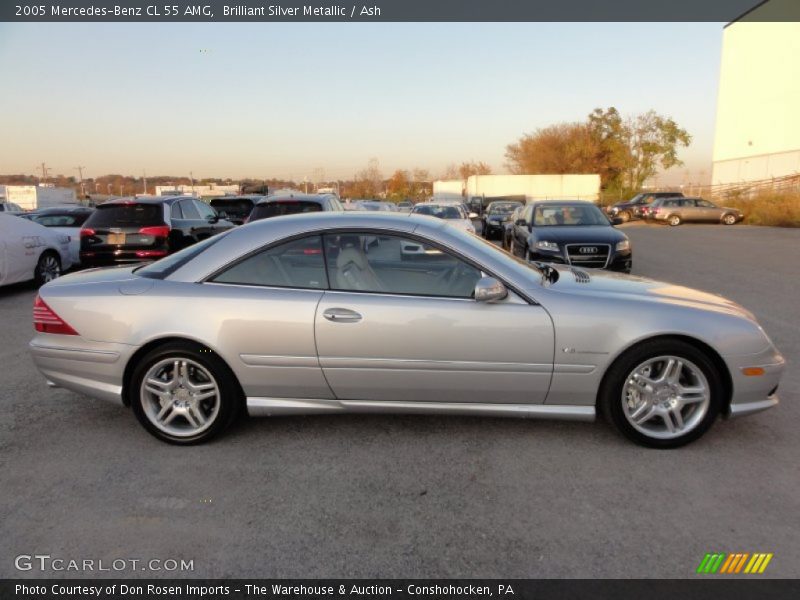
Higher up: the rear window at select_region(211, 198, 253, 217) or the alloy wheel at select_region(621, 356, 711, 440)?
the rear window at select_region(211, 198, 253, 217)

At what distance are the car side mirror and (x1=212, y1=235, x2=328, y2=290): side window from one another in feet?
3.24

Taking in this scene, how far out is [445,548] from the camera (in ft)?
8.02

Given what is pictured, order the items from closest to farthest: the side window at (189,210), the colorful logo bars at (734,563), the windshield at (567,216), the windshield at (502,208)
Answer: the colorful logo bars at (734,563) < the side window at (189,210) < the windshield at (567,216) < the windshield at (502,208)

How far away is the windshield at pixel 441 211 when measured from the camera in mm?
13830

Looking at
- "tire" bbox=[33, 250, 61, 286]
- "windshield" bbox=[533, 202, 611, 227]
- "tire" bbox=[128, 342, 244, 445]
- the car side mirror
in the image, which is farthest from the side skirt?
"tire" bbox=[33, 250, 61, 286]

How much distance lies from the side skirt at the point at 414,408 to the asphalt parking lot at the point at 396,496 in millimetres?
220

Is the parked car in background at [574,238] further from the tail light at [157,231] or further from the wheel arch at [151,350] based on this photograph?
the wheel arch at [151,350]

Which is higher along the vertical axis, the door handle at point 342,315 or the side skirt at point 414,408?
the door handle at point 342,315

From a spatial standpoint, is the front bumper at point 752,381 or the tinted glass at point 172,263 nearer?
the front bumper at point 752,381

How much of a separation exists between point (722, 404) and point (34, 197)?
59.4m

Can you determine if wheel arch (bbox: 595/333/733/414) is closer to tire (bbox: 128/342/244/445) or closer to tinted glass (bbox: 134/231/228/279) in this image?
tire (bbox: 128/342/244/445)

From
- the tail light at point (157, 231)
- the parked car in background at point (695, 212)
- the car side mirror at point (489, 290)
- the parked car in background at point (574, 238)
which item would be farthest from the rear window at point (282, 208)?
the parked car in background at point (695, 212)

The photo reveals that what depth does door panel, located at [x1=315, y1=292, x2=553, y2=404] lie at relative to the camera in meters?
3.21
